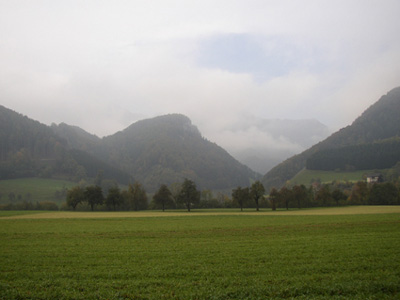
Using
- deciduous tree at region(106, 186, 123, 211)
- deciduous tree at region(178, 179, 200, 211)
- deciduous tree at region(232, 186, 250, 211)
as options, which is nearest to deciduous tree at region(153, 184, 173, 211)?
deciduous tree at region(178, 179, 200, 211)

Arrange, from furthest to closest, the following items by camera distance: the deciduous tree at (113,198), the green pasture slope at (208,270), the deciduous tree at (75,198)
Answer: the deciduous tree at (113,198), the deciduous tree at (75,198), the green pasture slope at (208,270)

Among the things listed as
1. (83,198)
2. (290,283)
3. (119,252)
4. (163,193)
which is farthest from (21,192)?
(290,283)

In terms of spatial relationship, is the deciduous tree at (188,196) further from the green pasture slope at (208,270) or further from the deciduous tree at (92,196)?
the green pasture slope at (208,270)

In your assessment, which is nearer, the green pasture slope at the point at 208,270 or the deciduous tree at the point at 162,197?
the green pasture slope at the point at 208,270

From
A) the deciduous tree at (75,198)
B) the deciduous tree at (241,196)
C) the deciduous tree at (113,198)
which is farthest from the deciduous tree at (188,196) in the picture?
the deciduous tree at (75,198)

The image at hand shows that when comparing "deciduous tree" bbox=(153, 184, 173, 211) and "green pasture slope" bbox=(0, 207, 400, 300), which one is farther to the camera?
"deciduous tree" bbox=(153, 184, 173, 211)

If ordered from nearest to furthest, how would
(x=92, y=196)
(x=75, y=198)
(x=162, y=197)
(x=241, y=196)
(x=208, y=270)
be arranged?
(x=208, y=270), (x=241, y=196), (x=162, y=197), (x=92, y=196), (x=75, y=198)

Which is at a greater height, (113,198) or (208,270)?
(208,270)

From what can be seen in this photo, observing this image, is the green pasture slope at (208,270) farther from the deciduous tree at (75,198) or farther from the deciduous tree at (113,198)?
the deciduous tree at (75,198)

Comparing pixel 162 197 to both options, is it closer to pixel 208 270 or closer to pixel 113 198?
pixel 113 198

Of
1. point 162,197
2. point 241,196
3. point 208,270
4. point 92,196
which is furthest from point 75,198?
point 208,270

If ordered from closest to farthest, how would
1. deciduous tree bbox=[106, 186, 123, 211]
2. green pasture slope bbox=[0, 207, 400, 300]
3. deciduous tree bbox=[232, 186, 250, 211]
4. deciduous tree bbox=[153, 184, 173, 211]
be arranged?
green pasture slope bbox=[0, 207, 400, 300]
deciduous tree bbox=[232, 186, 250, 211]
deciduous tree bbox=[153, 184, 173, 211]
deciduous tree bbox=[106, 186, 123, 211]

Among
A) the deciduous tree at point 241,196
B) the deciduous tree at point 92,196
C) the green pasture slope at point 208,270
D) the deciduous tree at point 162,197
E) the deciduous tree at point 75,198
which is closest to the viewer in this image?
the green pasture slope at point 208,270

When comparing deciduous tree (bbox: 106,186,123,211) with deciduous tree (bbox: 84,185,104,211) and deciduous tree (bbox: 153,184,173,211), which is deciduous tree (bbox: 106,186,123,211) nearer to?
deciduous tree (bbox: 84,185,104,211)
